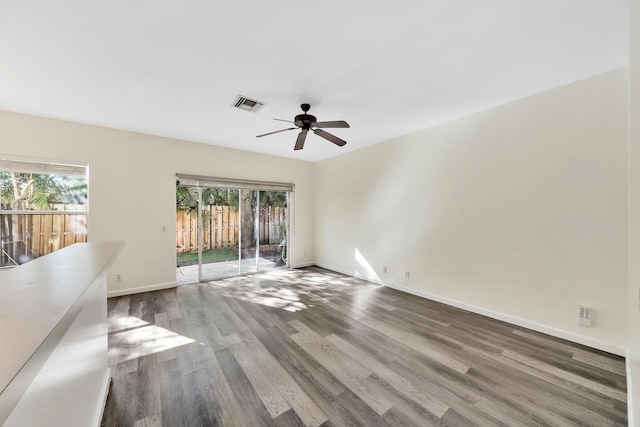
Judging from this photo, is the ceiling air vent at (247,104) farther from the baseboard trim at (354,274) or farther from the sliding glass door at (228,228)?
the baseboard trim at (354,274)

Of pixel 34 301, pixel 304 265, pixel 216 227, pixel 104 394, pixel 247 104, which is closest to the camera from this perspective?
pixel 34 301

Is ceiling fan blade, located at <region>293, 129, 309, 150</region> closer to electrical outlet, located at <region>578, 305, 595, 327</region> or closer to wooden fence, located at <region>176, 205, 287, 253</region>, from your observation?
wooden fence, located at <region>176, 205, 287, 253</region>

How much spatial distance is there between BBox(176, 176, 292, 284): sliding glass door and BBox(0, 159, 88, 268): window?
1.42 m

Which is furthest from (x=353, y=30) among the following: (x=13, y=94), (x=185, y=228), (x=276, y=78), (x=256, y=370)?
(x=185, y=228)

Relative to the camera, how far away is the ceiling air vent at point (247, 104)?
2898 mm

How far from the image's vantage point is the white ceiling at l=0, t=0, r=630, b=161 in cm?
170

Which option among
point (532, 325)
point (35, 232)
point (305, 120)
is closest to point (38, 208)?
point (35, 232)

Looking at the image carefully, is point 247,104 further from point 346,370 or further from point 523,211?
point 523,211

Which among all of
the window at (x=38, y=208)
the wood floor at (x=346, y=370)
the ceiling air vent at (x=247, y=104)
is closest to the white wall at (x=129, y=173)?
the window at (x=38, y=208)

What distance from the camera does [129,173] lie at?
4.03 metres

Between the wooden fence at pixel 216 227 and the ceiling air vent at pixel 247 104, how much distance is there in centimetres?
266

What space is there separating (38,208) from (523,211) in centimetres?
639

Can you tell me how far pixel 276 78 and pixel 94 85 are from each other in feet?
6.38

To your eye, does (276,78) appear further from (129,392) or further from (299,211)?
(299,211)
